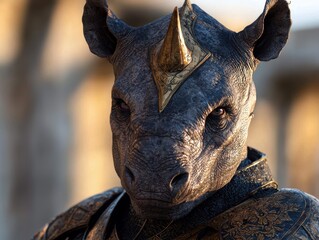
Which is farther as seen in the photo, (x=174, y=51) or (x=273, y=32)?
(x=273, y=32)

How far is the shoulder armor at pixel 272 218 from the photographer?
8.46 feet

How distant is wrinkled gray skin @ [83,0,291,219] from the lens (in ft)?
7.98

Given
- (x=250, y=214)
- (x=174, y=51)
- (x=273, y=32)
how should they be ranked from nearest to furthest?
(x=174, y=51) < (x=250, y=214) < (x=273, y=32)

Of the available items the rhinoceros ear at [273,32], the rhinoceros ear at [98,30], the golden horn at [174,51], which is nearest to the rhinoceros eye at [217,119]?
the golden horn at [174,51]

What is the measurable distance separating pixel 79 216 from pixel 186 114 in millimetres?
751

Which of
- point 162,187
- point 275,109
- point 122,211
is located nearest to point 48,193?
point 275,109

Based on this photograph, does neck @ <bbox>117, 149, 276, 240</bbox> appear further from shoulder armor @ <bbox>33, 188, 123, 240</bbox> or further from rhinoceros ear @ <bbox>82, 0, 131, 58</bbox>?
rhinoceros ear @ <bbox>82, 0, 131, 58</bbox>

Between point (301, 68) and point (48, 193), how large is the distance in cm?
445

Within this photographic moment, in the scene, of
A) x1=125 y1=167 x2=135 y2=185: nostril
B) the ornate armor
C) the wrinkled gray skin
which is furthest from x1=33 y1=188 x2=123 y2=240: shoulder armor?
x1=125 y1=167 x2=135 y2=185: nostril

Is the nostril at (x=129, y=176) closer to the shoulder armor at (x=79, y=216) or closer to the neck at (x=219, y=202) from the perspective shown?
the neck at (x=219, y=202)

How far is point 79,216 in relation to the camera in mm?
3111

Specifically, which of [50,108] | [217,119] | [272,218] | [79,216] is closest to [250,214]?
[272,218]

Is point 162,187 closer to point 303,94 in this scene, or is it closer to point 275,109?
point 275,109

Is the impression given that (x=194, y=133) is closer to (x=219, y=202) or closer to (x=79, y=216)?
(x=219, y=202)
